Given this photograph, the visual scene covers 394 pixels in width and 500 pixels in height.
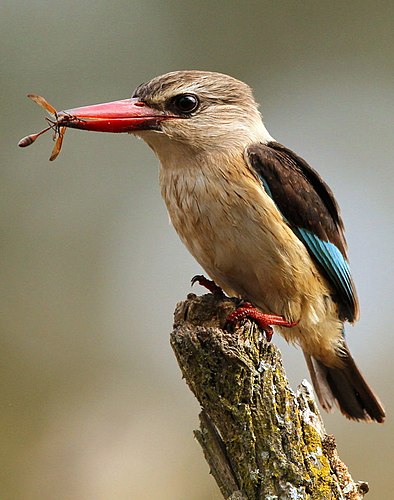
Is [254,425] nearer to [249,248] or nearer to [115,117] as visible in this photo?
[249,248]

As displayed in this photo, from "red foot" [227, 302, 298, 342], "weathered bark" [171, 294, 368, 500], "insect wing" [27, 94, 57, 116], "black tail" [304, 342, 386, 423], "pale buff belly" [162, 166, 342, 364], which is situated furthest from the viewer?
"black tail" [304, 342, 386, 423]

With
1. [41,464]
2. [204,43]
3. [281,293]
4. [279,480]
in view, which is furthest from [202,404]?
[204,43]

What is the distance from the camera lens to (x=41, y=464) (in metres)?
4.88

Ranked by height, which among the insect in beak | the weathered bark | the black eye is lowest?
the weathered bark

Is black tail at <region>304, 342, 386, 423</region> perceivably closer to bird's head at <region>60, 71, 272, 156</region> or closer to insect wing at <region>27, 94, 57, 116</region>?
bird's head at <region>60, 71, 272, 156</region>

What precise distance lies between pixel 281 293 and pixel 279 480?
967 millimetres

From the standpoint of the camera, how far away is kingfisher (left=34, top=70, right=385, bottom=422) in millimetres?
3367

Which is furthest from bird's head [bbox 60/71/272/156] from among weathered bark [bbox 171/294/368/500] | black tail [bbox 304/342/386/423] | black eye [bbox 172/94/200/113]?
black tail [bbox 304/342/386/423]

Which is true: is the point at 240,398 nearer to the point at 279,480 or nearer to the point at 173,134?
the point at 279,480

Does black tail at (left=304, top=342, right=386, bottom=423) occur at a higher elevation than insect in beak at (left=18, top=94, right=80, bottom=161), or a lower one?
lower

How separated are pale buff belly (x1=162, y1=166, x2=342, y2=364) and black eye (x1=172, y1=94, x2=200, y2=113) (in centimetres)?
31

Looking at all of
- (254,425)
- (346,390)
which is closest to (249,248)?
(254,425)

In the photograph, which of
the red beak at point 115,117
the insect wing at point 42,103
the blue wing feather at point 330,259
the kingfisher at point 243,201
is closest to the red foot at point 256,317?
the kingfisher at point 243,201

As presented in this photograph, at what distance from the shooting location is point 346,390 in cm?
403
